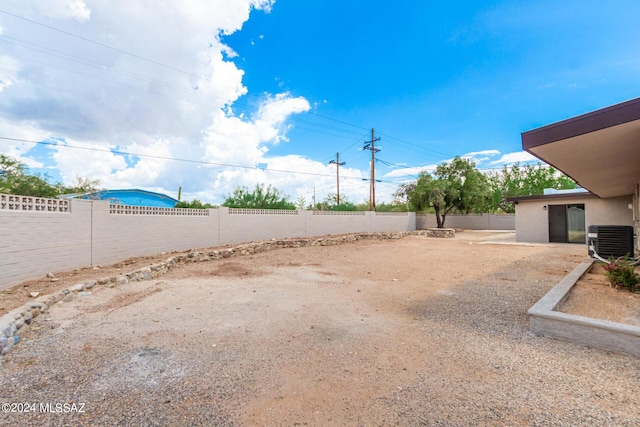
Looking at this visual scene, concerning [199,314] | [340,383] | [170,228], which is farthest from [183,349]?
[170,228]

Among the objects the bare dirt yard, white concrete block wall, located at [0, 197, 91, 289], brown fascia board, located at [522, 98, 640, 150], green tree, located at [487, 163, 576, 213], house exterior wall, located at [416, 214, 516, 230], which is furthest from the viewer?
green tree, located at [487, 163, 576, 213]

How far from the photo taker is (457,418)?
1.82 m

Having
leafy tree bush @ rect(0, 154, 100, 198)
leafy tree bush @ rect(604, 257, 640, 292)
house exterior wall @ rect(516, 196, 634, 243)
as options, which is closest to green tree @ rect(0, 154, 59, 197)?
leafy tree bush @ rect(0, 154, 100, 198)

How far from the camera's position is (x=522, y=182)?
31672 mm

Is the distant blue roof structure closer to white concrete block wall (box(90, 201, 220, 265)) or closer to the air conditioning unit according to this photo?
white concrete block wall (box(90, 201, 220, 265))

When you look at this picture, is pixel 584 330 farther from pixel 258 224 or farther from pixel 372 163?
pixel 372 163

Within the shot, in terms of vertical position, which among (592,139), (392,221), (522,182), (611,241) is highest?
(522,182)

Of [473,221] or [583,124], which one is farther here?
[473,221]

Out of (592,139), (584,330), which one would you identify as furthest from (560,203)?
(584,330)

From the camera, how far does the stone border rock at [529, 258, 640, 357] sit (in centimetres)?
262

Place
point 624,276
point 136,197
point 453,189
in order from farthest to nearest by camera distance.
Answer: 1. point 453,189
2. point 136,197
3. point 624,276

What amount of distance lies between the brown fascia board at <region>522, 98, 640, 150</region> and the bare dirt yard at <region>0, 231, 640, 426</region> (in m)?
2.26

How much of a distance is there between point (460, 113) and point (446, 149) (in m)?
7.76

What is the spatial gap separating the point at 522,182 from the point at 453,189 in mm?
14684
